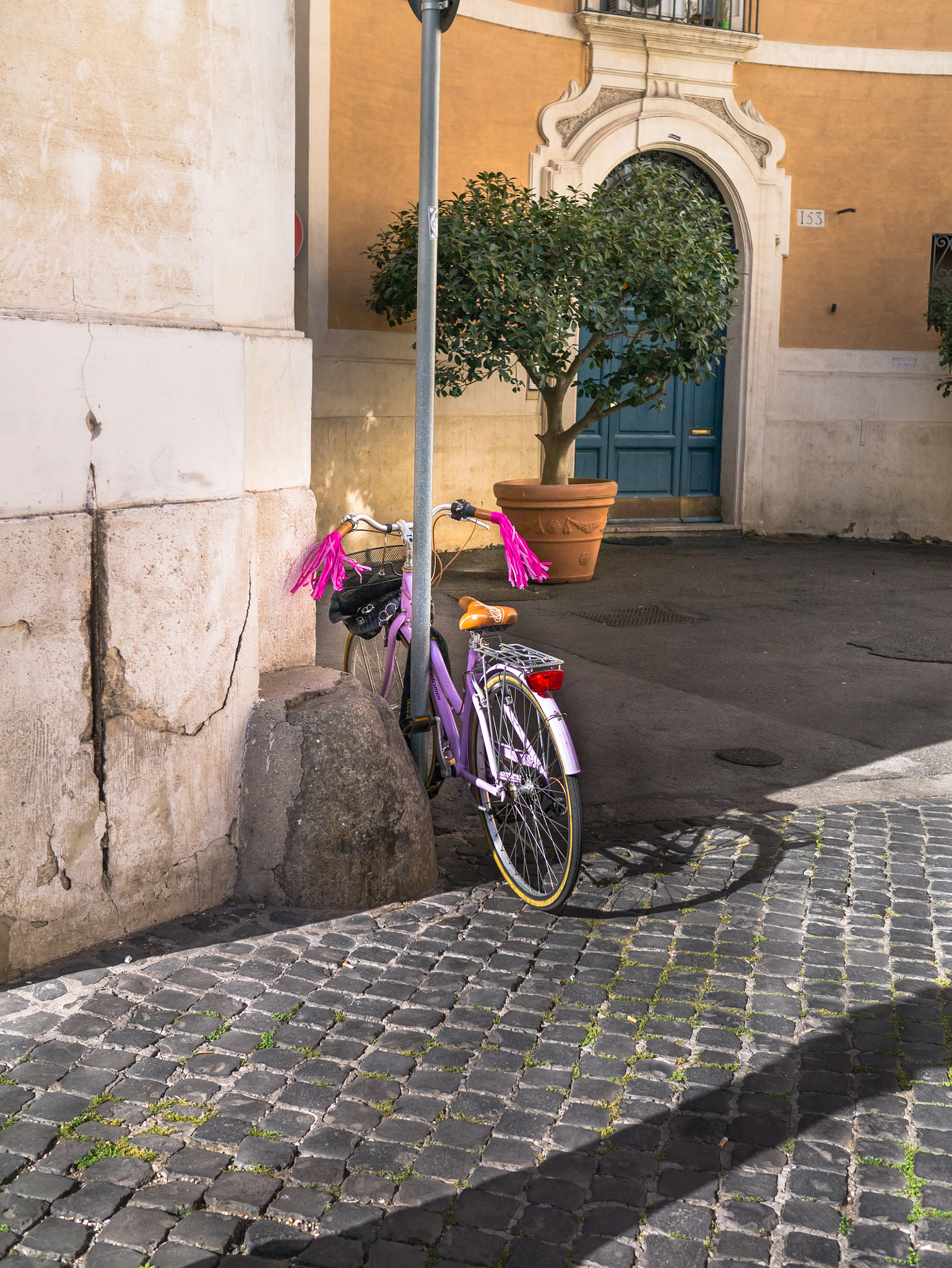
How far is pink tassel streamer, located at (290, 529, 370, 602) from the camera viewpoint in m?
4.28

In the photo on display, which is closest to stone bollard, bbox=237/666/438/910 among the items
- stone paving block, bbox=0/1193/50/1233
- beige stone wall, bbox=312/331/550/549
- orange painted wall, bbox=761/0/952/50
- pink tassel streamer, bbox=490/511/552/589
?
pink tassel streamer, bbox=490/511/552/589

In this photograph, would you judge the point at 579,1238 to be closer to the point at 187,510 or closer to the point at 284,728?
the point at 284,728

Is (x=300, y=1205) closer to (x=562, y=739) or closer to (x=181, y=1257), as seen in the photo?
(x=181, y=1257)

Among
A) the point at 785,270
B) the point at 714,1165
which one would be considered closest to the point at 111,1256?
the point at 714,1165

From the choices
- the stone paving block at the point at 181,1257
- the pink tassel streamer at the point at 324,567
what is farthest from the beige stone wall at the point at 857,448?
the stone paving block at the point at 181,1257

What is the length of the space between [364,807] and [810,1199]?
1.80 m

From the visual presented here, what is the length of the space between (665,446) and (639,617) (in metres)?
5.34

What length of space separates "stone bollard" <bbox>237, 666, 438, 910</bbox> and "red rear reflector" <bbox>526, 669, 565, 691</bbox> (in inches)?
20.2

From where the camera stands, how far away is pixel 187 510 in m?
3.68

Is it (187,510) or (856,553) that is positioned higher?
(187,510)

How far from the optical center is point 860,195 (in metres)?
13.8

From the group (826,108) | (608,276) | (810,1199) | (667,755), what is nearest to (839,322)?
(826,108)

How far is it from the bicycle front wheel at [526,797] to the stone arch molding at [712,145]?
9.32m

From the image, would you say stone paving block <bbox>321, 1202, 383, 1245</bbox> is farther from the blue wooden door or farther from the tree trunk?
the blue wooden door
